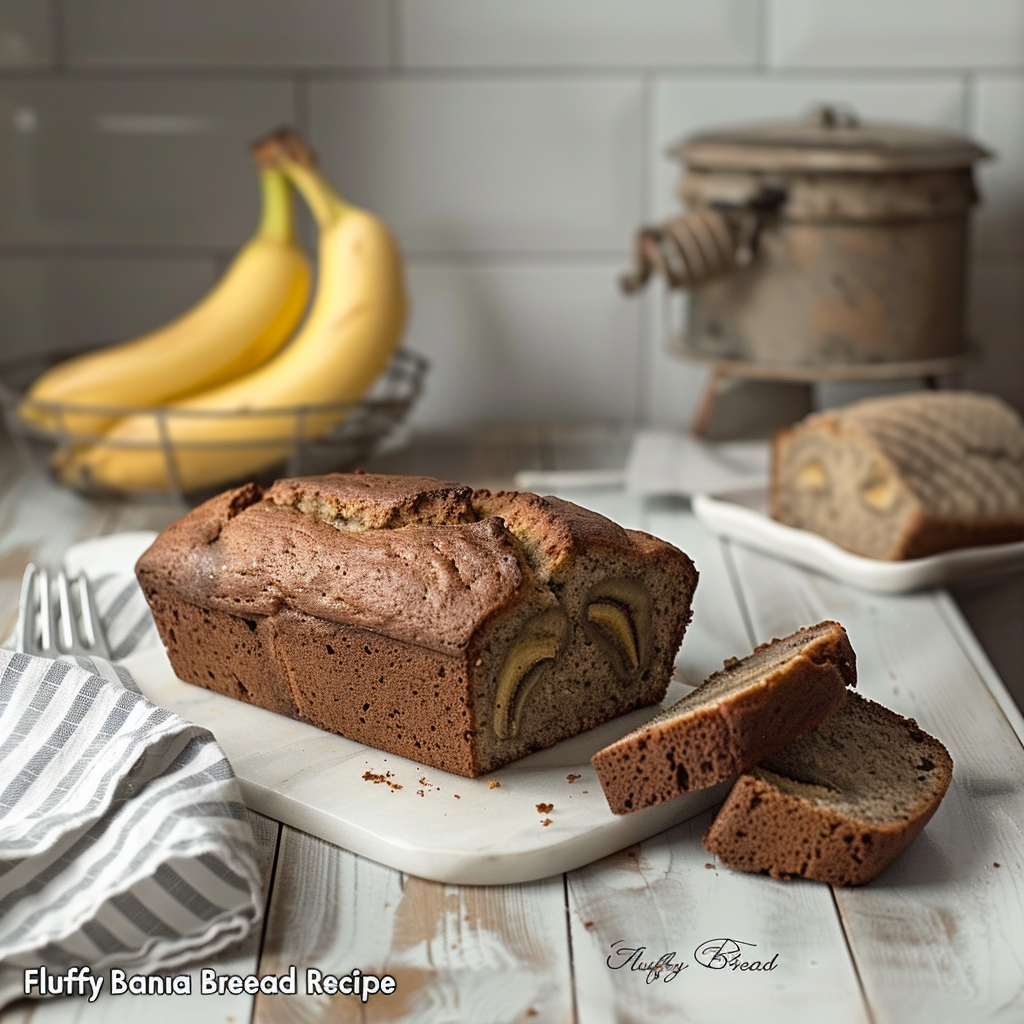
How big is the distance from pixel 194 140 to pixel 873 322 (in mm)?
1185

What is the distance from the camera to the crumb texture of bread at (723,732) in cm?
Result: 91

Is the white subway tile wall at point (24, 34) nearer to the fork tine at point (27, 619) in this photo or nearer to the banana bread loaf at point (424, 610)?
the fork tine at point (27, 619)

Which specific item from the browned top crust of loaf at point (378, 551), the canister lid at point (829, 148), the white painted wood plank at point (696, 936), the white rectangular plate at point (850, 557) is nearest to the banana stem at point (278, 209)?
the canister lid at point (829, 148)

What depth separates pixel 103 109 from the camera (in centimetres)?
224

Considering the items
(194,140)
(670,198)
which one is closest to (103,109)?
(194,140)

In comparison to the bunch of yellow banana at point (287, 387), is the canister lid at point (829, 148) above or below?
above

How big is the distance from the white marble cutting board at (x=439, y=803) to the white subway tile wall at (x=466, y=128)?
1.31 meters

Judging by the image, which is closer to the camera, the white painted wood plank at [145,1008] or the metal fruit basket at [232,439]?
the white painted wood plank at [145,1008]

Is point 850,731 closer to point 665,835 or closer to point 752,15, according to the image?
point 665,835

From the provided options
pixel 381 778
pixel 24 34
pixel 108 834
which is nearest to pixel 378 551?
pixel 381 778

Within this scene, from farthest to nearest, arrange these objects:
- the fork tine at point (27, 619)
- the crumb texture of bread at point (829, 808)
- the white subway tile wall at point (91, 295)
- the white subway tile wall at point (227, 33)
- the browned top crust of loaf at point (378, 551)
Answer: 1. the white subway tile wall at point (91, 295)
2. the white subway tile wall at point (227, 33)
3. the fork tine at point (27, 619)
4. the browned top crust of loaf at point (378, 551)
5. the crumb texture of bread at point (829, 808)

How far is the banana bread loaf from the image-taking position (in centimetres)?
101

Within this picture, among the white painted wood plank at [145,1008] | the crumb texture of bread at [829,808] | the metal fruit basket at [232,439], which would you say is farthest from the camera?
the metal fruit basket at [232,439]

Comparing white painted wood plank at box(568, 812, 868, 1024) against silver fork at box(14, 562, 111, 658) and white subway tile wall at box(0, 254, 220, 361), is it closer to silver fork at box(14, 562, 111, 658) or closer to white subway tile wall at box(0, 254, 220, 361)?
silver fork at box(14, 562, 111, 658)
